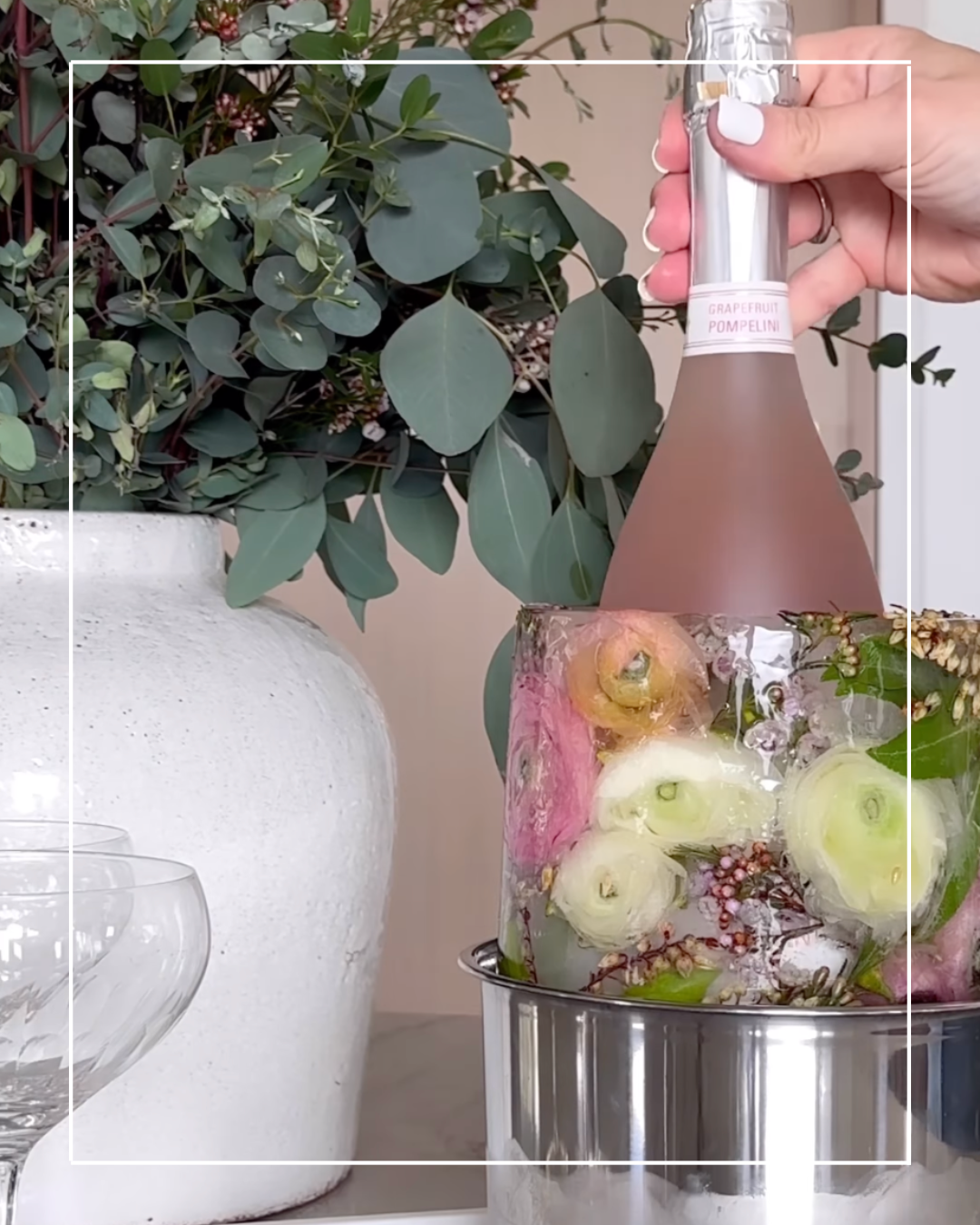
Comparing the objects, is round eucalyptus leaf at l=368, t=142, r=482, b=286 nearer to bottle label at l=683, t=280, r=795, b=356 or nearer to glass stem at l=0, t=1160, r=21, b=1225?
bottle label at l=683, t=280, r=795, b=356

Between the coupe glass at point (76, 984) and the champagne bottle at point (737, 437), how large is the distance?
15 centimetres

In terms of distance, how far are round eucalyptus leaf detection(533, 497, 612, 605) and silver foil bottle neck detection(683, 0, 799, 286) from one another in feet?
0.26

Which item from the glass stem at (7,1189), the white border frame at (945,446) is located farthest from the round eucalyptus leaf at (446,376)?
the white border frame at (945,446)

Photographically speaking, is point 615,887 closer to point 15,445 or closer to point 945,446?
point 15,445

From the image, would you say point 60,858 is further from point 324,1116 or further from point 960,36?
point 960,36

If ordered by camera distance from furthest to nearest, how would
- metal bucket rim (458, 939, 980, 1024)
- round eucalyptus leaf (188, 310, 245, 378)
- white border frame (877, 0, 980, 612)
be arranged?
white border frame (877, 0, 980, 612) < round eucalyptus leaf (188, 310, 245, 378) < metal bucket rim (458, 939, 980, 1024)

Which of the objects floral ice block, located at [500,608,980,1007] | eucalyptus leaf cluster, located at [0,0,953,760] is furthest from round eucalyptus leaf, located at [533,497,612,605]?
floral ice block, located at [500,608,980,1007]

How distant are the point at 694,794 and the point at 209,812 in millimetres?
140

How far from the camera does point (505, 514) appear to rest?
421 millimetres

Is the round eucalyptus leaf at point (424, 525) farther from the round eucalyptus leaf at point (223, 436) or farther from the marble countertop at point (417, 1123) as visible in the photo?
the marble countertop at point (417, 1123)

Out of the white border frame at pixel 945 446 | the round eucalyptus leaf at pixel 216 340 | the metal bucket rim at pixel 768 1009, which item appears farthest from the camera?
the white border frame at pixel 945 446

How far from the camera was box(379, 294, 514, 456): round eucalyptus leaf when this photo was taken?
39 cm

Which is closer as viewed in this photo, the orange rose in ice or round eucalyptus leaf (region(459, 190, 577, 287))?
the orange rose in ice

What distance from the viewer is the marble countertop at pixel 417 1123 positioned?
412 mm
